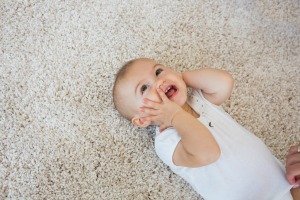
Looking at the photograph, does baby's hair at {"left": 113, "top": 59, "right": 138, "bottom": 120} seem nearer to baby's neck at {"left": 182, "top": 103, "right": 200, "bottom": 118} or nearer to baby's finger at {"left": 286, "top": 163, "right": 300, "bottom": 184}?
baby's neck at {"left": 182, "top": 103, "right": 200, "bottom": 118}

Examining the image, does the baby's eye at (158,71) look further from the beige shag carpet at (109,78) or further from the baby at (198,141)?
the beige shag carpet at (109,78)

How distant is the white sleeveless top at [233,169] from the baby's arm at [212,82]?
2.5 inches

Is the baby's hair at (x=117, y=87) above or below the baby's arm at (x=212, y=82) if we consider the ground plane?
below

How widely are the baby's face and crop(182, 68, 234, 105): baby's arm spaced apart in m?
0.07

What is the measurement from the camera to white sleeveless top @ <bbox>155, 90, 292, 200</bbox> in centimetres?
96

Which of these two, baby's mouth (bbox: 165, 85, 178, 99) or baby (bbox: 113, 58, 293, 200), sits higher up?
baby's mouth (bbox: 165, 85, 178, 99)

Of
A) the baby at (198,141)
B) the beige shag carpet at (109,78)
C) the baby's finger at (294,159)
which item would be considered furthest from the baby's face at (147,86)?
the baby's finger at (294,159)

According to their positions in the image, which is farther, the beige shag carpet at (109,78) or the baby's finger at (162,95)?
the beige shag carpet at (109,78)

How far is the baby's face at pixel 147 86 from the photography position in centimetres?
97

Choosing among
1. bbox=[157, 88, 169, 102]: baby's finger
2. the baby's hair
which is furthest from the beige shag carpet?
bbox=[157, 88, 169, 102]: baby's finger

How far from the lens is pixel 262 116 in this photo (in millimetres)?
1191

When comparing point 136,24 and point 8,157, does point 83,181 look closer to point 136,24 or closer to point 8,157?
point 8,157

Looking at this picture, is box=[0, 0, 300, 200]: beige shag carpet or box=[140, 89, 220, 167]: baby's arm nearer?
box=[140, 89, 220, 167]: baby's arm

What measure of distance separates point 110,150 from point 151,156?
0.13 metres
